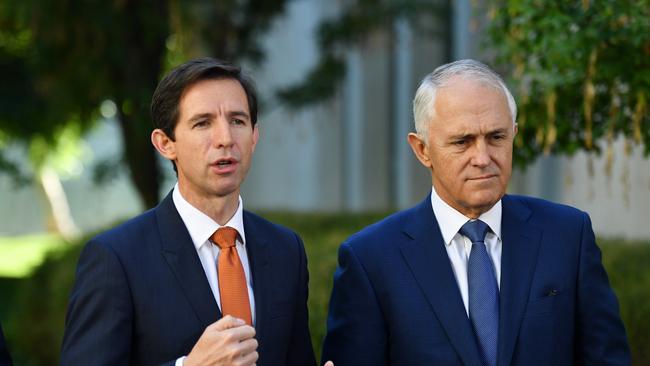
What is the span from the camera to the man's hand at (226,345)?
126 inches

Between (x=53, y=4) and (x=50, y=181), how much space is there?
941 inches

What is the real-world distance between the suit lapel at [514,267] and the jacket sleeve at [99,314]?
1.13m

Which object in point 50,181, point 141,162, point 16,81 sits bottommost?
point 50,181

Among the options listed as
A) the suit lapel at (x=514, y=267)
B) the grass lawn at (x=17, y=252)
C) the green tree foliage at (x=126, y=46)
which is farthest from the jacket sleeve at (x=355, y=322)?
the grass lawn at (x=17, y=252)

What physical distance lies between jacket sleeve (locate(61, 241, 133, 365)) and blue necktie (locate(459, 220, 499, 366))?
3.45ft

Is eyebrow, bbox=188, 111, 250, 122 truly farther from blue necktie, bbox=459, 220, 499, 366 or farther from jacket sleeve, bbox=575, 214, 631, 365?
jacket sleeve, bbox=575, 214, 631, 365

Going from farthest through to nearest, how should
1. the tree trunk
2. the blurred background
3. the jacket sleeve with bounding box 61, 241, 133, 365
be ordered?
1. the tree trunk
2. the blurred background
3. the jacket sleeve with bounding box 61, 241, 133, 365

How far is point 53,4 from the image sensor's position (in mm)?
10734

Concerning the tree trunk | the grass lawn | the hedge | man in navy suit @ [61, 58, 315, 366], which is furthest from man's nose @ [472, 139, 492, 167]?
the tree trunk

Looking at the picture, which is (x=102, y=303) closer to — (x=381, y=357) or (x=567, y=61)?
(x=381, y=357)

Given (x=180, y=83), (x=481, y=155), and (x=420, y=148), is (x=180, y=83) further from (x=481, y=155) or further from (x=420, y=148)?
(x=481, y=155)

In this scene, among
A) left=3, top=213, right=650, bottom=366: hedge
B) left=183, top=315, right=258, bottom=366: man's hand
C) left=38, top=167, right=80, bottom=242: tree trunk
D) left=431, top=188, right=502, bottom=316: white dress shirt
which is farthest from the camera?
left=38, top=167, right=80, bottom=242: tree trunk

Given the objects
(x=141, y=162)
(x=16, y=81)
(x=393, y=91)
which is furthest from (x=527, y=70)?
(x=393, y=91)

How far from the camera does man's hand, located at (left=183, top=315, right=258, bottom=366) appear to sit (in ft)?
10.5
